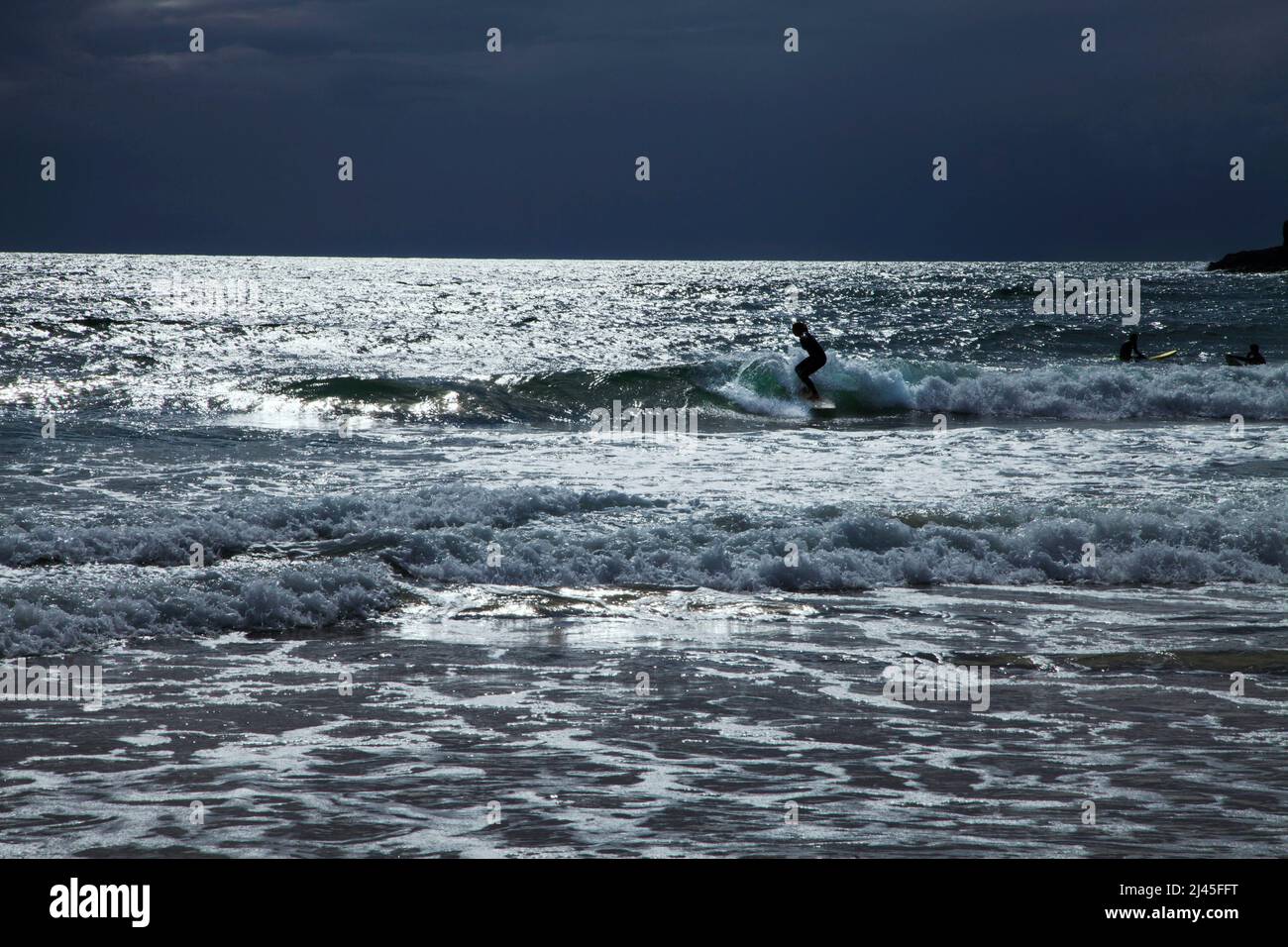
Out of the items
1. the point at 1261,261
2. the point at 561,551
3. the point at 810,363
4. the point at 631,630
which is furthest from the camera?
the point at 1261,261

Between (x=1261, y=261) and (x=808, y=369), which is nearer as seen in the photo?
(x=808, y=369)

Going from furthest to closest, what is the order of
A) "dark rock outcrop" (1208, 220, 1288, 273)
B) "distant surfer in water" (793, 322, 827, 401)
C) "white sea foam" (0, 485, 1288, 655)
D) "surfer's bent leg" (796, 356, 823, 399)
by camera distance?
"dark rock outcrop" (1208, 220, 1288, 273)
"surfer's bent leg" (796, 356, 823, 399)
"distant surfer in water" (793, 322, 827, 401)
"white sea foam" (0, 485, 1288, 655)

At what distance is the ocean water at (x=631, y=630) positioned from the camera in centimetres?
505

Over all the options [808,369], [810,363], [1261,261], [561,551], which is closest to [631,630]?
[561,551]

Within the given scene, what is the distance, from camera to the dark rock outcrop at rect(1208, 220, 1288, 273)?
368 ft

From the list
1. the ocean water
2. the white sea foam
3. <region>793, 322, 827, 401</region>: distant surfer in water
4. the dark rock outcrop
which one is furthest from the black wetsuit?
the dark rock outcrop

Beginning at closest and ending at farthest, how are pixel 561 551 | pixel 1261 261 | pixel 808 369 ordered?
pixel 561 551 < pixel 808 369 < pixel 1261 261

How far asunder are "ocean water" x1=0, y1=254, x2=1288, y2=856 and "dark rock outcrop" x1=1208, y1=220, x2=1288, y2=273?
10335 cm

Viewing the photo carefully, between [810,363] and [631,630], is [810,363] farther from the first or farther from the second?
[631,630]

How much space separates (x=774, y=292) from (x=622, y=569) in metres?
76.2

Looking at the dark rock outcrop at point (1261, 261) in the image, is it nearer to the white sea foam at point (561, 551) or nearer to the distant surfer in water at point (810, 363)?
the distant surfer in water at point (810, 363)

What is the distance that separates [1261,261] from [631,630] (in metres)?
123

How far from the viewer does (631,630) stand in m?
8.66

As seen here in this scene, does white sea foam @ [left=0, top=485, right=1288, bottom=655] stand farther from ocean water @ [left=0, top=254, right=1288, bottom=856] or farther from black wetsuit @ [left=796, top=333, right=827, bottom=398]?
black wetsuit @ [left=796, top=333, right=827, bottom=398]
